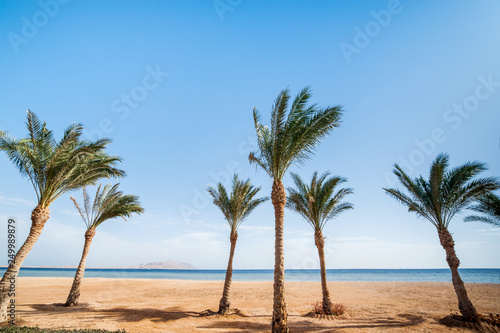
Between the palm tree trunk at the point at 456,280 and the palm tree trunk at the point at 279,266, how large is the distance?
8685 millimetres

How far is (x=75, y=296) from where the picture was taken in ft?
46.5

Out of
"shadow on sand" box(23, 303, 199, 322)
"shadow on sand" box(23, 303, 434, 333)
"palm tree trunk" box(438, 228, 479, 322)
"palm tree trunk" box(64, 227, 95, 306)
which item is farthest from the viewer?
"palm tree trunk" box(64, 227, 95, 306)

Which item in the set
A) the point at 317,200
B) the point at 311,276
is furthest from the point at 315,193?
the point at 311,276

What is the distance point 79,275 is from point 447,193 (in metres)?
21.1

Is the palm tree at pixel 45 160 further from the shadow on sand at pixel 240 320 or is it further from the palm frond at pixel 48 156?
the shadow on sand at pixel 240 320

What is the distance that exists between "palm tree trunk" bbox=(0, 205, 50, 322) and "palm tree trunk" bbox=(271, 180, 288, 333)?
33.3 feet

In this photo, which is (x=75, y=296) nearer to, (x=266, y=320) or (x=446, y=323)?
(x=266, y=320)

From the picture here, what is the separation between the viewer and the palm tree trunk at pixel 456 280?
10773 millimetres

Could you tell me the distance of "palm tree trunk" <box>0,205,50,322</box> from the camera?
30.5 feet

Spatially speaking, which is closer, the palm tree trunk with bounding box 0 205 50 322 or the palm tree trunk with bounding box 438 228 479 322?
the palm tree trunk with bounding box 0 205 50 322

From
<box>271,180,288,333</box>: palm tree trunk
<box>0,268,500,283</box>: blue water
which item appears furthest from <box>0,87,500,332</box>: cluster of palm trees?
<box>0,268,500,283</box>: blue water

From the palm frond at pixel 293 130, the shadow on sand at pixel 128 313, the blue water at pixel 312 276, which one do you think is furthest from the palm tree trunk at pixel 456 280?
the blue water at pixel 312 276

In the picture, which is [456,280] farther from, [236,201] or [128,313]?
[128,313]

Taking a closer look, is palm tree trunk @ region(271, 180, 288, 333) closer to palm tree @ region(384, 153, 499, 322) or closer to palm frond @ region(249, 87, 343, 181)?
palm frond @ region(249, 87, 343, 181)
